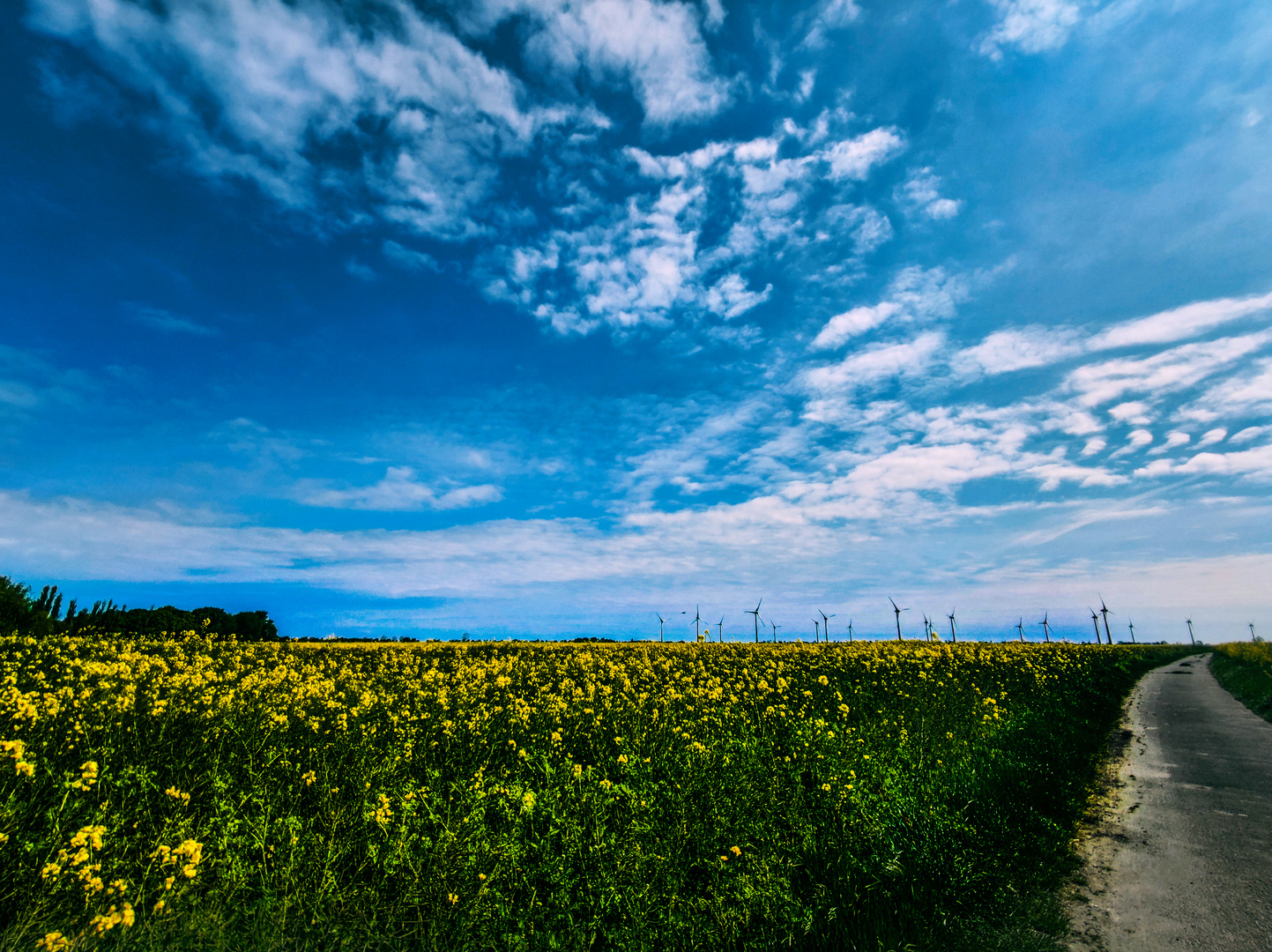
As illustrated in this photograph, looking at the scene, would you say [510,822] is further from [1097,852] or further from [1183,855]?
[1183,855]

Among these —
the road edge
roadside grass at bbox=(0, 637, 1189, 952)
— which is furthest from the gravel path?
roadside grass at bbox=(0, 637, 1189, 952)

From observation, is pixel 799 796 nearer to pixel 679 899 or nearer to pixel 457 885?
pixel 679 899

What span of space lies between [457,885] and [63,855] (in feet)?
10.5

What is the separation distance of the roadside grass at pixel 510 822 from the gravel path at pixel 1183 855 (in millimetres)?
464

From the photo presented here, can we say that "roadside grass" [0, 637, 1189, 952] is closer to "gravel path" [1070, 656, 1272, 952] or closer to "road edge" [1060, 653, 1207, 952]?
"road edge" [1060, 653, 1207, 952]

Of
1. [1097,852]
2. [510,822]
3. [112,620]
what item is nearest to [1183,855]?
[1097,852]

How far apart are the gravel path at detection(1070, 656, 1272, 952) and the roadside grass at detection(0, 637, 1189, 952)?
0.46m

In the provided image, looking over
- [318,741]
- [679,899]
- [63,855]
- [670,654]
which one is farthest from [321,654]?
[679,899]

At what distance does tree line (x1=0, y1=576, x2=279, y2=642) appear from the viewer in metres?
23.7

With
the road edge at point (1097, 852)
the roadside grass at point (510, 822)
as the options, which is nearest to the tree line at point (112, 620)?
the roadside grass at point (510, 822)

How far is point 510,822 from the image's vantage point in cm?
680

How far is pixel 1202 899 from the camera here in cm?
574

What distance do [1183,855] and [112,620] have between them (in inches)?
1676

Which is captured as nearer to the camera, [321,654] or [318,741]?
[318,741]
